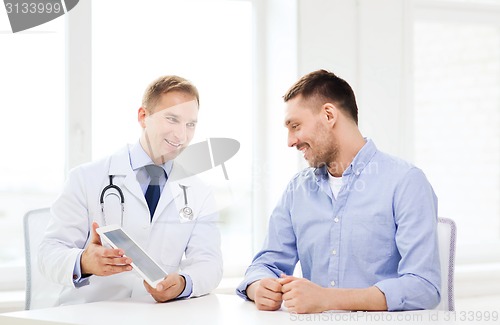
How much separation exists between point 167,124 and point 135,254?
62cm

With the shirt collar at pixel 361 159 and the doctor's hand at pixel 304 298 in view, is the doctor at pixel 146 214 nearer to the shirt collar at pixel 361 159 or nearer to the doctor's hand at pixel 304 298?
the doctor's hand at pixel 304 298

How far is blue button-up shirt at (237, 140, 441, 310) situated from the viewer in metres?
1.90

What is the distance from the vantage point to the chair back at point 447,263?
2012 millimetres

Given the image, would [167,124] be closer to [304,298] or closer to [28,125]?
Answer: [304,298]

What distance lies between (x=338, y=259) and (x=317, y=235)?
10 centimetres

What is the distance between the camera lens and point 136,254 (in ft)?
6.16

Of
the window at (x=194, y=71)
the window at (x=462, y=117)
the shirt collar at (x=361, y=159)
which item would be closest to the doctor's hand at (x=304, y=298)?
the shirt collar at (x=361, y=159)

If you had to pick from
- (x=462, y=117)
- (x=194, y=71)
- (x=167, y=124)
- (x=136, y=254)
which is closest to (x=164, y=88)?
(x=167, y=124)

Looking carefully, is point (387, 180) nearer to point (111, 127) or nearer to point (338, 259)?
point (338, 259)

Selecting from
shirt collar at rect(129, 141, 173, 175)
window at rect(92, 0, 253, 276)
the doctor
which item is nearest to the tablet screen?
the doctor

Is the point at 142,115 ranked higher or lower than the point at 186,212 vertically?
higher

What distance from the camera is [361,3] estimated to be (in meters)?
3.40

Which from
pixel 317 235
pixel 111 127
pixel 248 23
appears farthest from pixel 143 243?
pixel 248 23

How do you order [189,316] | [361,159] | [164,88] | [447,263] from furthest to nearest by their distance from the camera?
[164,88] < [361,159] < [447,263] < [189,316]
